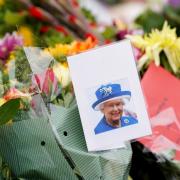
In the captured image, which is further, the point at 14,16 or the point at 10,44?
the point at 14,16

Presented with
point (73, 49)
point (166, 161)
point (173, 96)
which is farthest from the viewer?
point (73, 49)

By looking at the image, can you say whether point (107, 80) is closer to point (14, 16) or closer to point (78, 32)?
point (78, 32)

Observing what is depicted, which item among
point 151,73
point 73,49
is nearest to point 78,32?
point 73,49

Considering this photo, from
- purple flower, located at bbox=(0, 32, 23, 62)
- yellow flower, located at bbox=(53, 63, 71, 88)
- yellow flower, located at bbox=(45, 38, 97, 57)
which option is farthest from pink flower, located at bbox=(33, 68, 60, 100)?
purple flower, located at bbox=(0, 32, 23, 62)

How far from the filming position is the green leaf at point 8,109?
2.65 feet

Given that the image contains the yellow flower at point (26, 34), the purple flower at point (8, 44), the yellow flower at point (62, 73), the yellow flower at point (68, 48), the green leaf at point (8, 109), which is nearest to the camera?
the green leaf at point (8, 109)

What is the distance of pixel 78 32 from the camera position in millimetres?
1641

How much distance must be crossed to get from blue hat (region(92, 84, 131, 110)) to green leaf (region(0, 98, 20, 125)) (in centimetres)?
13

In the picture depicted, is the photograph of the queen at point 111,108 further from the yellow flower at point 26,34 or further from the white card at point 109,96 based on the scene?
the yellow flower at point 26,34

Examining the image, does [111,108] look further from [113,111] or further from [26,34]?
[26,34]

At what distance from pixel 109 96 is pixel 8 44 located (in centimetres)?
63

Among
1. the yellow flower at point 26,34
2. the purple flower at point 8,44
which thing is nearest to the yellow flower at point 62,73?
the purple flower at point 8,44

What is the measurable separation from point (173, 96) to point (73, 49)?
11.1 inches

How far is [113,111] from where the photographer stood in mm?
859
